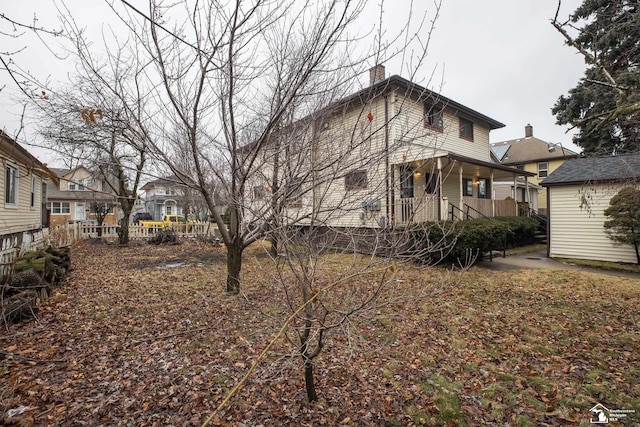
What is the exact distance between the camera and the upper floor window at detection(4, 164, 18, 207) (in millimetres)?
10025

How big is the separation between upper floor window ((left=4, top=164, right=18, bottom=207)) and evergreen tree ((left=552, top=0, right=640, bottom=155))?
15042 mm

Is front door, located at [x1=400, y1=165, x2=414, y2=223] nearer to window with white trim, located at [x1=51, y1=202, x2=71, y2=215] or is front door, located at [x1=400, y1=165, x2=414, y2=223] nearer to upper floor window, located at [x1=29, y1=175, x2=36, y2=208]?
upper floor window, located at [x1=29, y1=175, x2=36, y2=208]

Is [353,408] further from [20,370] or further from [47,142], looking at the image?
[47,142]

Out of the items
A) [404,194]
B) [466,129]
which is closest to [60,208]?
[404,194]

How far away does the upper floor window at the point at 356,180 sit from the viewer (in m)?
3.51

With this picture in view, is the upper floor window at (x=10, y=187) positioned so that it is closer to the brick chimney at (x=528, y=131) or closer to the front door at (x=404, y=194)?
the front door at (x=404, y=194)

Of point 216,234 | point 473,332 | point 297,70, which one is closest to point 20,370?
point 297,70

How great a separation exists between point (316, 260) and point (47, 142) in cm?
923

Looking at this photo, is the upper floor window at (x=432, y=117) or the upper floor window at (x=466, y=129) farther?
the upper floor window at (x=466, y=129)

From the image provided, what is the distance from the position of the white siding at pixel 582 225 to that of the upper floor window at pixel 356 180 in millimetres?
10270

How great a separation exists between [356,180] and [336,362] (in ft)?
7.40

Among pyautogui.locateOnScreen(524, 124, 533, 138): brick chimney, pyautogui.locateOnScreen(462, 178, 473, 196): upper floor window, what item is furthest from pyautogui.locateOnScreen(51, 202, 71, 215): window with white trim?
pyautogui.locateOnScreen(524, 124, 533, 138): brick chimney

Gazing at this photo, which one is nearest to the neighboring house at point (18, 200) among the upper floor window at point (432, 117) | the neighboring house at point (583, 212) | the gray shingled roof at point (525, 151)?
the upper floor window at point (432, 117)

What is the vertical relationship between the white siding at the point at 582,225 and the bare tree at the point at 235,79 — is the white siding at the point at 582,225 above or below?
below
